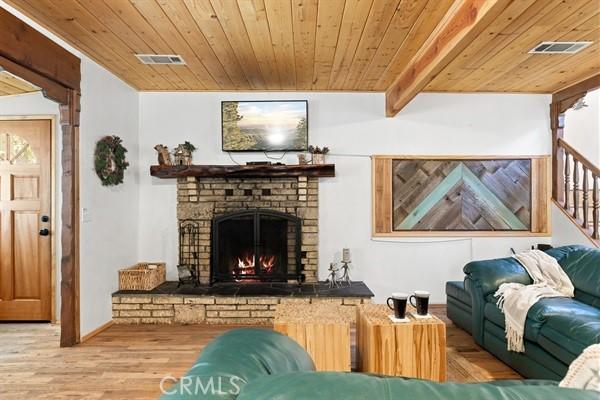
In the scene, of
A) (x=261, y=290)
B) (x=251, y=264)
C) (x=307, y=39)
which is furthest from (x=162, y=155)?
(x=307, y=39)

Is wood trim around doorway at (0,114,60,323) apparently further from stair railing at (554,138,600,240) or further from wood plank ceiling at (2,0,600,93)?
stair railing at (554,138,600,240)

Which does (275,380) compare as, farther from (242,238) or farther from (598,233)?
(598,233)

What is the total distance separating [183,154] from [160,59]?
114 centimetres

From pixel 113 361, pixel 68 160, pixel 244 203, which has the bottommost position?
pixel 113 361

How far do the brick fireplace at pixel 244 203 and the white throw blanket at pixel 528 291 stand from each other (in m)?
2.09

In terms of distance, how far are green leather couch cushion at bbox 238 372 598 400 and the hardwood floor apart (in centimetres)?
208

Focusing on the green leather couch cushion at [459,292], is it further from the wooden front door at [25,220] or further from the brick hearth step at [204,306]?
the wooden front door at [25,220]

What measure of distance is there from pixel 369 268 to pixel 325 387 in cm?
394

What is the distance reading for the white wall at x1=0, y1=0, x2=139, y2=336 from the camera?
347 cm

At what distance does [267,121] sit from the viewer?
449 cm

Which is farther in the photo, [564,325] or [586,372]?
[564,325]

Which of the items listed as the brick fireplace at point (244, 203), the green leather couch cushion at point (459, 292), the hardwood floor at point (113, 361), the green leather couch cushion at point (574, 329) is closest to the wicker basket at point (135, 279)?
the hardwood floor at point (113, 361)

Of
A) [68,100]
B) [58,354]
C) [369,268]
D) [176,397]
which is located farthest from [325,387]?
[369,268]

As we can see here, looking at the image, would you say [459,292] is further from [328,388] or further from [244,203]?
[328,388]
